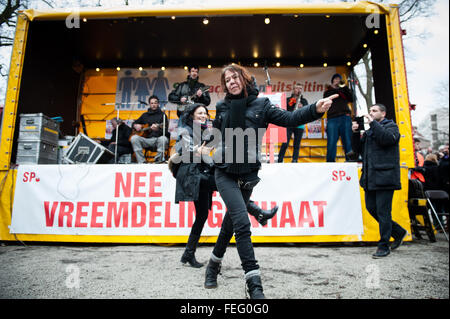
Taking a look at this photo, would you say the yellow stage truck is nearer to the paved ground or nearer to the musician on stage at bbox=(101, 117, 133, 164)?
the paved ground

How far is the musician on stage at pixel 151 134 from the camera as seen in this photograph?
20.9 ft

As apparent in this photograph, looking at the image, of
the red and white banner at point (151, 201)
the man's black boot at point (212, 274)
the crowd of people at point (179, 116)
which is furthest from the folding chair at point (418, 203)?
the man's black boot at point (212, 274)

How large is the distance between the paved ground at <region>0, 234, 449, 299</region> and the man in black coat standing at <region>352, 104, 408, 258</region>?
46 centimetres

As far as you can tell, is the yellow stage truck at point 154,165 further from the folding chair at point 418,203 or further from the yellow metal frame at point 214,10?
the folding chair at point 418,203

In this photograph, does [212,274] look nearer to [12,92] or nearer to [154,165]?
[154,165]

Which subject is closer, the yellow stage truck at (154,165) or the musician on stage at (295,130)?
the yellow stage truck at (154,165)

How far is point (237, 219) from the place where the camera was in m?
2.08

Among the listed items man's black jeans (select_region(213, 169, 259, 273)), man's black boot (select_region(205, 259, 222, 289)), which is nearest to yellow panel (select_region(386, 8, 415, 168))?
man's black jeans (select_region(213, 169, 259, 273))

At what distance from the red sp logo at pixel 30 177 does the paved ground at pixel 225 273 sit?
3.78 ft

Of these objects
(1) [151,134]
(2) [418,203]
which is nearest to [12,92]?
(1) [151,134]

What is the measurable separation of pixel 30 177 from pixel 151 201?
2215 mm
